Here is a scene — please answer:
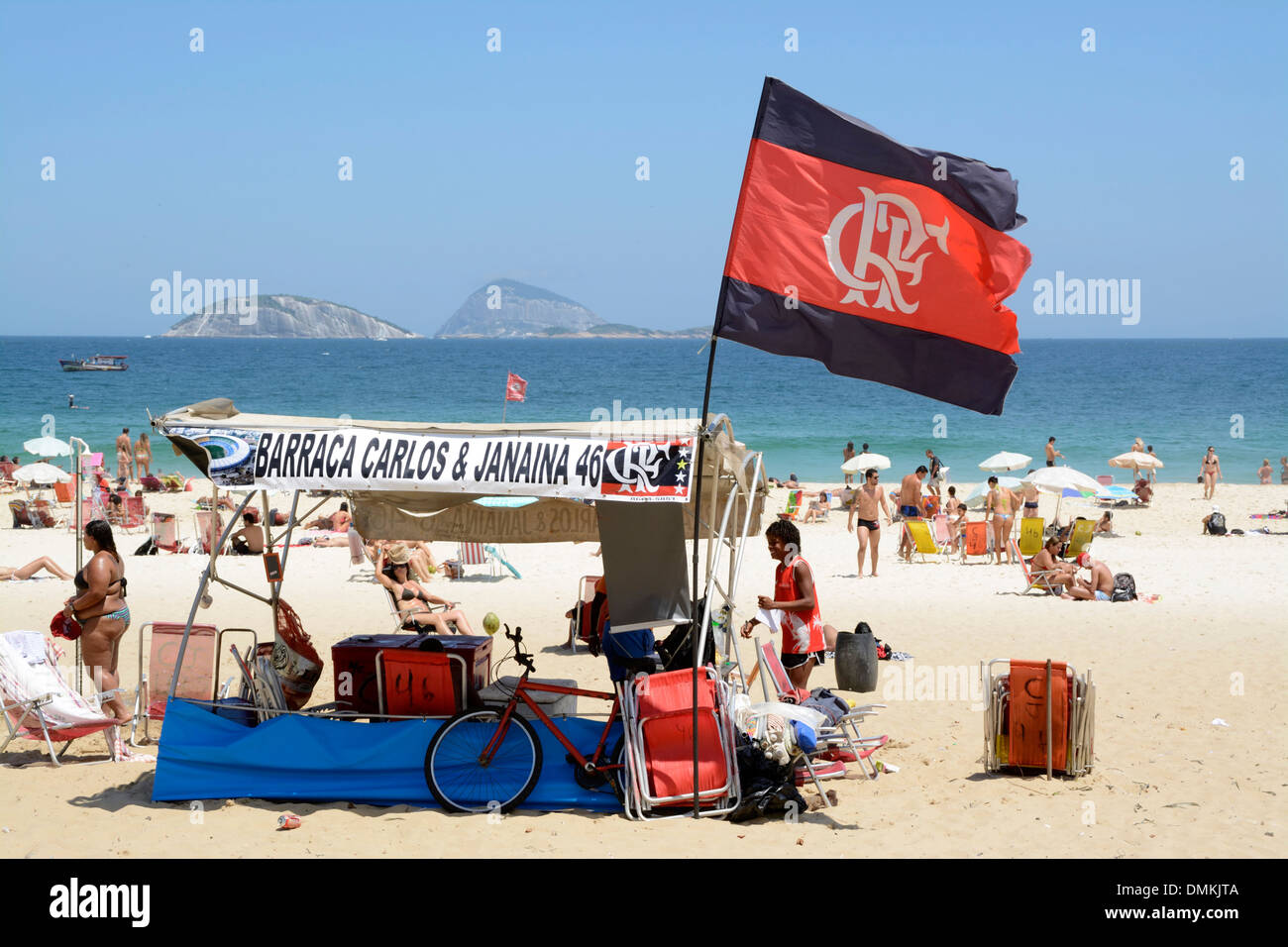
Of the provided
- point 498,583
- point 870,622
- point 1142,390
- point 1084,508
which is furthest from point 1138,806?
point 1142,390

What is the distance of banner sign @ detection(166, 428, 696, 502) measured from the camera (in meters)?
5.89

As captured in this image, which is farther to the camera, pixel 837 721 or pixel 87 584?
pixel 87 584

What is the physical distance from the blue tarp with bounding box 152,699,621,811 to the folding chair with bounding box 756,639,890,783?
3.78ft

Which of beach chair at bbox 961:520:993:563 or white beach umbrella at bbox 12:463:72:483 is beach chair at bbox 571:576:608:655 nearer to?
beach chair at bbox 961:520:993:563

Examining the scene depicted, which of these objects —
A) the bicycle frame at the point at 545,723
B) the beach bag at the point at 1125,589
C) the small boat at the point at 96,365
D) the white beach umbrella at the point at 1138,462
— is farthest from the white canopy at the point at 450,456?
the small boat at the point at 96,365

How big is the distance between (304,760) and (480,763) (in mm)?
1093

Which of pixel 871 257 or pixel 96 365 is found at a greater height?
pixel 96 365

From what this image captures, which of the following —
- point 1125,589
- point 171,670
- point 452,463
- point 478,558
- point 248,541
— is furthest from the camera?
point 248,541

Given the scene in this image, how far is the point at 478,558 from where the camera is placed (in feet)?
49.8

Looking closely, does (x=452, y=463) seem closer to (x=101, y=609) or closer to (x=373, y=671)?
(x=373, y=671)

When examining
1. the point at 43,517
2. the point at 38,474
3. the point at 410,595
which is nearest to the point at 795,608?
the point at 410,595

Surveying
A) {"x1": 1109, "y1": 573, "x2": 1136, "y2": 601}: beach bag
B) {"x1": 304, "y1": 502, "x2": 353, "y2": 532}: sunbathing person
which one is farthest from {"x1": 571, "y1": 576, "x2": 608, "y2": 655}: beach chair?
{"x1": 304, "y1": 502, "x2": 353, "y2": 532}: sunbathing person

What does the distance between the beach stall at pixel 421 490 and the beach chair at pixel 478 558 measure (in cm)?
773

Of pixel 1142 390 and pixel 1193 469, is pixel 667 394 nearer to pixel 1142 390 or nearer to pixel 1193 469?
pixel 1142 390
